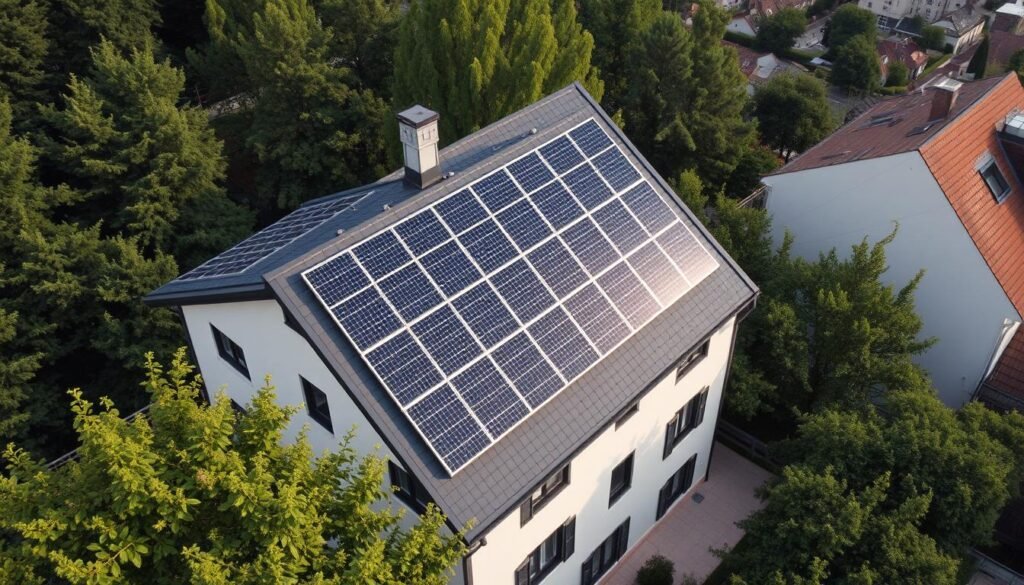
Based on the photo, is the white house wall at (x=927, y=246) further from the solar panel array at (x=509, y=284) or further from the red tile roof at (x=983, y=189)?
the solar panel array at (x=509, y=284)

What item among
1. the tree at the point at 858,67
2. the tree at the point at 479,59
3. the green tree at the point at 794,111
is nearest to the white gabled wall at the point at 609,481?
the tree at the point at 479,59

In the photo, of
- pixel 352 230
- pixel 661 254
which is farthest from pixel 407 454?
pixel 661 254

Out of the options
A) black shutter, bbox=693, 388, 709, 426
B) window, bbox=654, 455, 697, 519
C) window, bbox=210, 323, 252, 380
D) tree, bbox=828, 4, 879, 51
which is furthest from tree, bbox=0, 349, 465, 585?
tree, bbox=828, 4, 879, 51

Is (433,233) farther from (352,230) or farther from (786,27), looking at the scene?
(786,27)

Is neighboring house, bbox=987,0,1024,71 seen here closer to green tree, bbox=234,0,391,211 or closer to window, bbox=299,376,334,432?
green tree, bbox=234,0,391,211

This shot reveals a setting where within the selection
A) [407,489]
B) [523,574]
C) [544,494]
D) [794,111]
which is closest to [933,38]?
[794,111]

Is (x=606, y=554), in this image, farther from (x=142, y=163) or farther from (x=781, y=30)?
(x=781, y=30)
